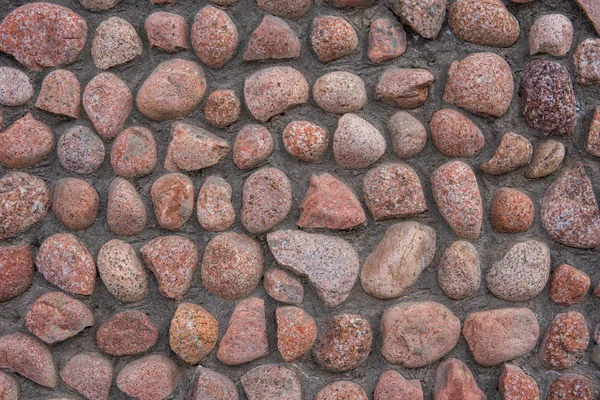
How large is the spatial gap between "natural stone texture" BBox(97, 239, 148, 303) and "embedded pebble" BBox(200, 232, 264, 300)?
129 millimetres

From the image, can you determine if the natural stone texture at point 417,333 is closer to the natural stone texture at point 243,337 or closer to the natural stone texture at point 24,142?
the natural stone texture at point 243,337

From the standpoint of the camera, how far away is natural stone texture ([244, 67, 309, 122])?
4.01 feet

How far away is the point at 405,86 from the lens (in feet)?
4.03

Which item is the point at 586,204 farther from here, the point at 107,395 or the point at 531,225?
the point at 107,395

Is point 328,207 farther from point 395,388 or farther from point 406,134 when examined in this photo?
point 395,388

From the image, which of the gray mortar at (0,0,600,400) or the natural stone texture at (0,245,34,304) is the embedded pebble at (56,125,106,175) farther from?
the natural stone texture at (0,245,34,304)

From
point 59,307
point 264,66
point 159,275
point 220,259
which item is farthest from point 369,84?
point 59,307

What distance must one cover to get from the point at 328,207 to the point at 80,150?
1.70 feet

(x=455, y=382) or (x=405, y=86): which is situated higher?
(x=405, y=86)

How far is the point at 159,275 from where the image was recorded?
1.21 m

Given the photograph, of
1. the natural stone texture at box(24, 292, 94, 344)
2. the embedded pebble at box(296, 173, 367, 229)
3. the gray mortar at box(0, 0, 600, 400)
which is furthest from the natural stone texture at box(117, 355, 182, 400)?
the embedded pebble at box(296, 173, 367, 229)

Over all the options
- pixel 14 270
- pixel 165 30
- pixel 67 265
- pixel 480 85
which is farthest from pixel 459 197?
pixel 14 270

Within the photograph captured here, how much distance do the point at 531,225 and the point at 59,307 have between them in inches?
39.0

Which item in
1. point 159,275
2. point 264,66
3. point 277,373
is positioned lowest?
point 277,373
